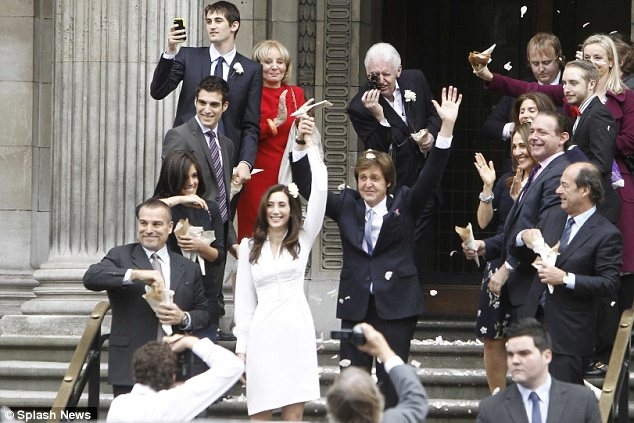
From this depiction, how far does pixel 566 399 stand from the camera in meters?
9.66

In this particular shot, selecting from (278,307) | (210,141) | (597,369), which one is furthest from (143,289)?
(597,369)

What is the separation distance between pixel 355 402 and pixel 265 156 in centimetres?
576

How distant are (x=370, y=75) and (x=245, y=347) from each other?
2477mm

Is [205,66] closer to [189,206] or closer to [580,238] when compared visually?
[189,206]

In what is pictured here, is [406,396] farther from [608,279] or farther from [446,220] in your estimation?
[446,220]

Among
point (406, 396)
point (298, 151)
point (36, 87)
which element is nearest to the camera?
point (406, 396)

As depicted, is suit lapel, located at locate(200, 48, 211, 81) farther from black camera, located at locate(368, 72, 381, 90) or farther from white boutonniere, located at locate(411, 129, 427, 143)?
white boutonniere, located at locate(411, 129, 427, 143)

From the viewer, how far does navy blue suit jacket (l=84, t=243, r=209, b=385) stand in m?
10.9

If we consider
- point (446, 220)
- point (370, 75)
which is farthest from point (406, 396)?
point (446, 220)

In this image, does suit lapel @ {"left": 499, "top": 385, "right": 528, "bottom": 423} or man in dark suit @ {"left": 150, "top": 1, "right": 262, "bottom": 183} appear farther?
man in dark suit @ {"left": 150, "top": 1, "right": 262, "bottom": 183}

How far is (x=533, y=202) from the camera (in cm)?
1113

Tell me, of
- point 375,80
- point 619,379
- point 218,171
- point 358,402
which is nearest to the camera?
point 358,402

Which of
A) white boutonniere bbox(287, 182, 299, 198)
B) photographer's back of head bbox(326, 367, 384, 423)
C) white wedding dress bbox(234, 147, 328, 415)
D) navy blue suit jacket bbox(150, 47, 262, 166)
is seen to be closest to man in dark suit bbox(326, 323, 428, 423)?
photographer's back of head bbox(326, 367, 384, 423)

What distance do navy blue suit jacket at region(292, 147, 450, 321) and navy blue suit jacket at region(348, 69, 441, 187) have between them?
1053 millimetres
